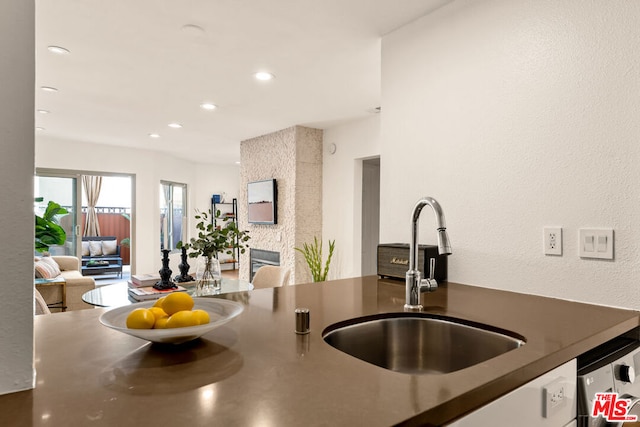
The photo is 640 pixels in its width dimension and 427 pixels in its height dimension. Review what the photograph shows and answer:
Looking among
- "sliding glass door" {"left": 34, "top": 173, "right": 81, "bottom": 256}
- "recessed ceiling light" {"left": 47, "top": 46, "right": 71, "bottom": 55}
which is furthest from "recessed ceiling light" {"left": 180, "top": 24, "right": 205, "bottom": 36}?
"sliding glass door" {"left": 34, "top": 173, "right": 81, "bottom": 256}

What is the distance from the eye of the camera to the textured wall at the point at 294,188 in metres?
5.08

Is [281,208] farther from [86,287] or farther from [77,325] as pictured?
[77,325]

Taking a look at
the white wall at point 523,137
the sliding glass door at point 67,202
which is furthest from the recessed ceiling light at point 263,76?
the sliding glass door at point 67,202

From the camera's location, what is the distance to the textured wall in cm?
508

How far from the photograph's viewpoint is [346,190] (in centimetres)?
495

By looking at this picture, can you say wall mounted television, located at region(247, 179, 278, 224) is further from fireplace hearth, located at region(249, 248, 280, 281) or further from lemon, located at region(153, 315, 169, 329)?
lemon, located at region(153, 315, 169, 329)

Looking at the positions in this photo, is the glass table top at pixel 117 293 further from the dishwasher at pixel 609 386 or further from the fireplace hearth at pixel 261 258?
the dishwasher at pixel 609 386

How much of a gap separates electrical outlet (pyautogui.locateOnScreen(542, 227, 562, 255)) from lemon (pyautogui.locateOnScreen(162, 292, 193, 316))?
1405 millimetres

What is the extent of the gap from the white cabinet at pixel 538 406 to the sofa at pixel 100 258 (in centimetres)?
786

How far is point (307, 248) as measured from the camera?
196 inches

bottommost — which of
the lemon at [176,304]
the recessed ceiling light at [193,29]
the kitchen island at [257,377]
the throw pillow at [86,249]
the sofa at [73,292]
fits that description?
the sofa at [73,292]

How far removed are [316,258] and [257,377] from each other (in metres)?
4.10

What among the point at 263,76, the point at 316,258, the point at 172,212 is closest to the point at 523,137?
the point at 263,76

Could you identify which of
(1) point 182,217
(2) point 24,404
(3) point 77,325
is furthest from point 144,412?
(1) point 182,217
